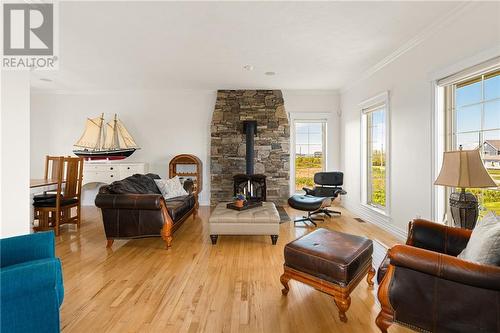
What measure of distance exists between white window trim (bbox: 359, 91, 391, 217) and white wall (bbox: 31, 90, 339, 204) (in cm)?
122

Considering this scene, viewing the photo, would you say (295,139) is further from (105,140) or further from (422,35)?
(105,140)

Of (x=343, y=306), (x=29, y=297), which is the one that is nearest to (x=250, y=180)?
(x=343, y=306)

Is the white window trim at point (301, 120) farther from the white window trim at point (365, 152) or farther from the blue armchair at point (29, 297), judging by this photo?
the blue armchair at point (29, 297)

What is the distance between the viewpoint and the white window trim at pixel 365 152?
13.3 ft

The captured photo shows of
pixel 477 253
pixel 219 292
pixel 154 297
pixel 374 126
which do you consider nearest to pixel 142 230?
pixel 154 297

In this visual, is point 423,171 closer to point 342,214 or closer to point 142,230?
point 342,214

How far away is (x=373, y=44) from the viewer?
11.7 feet

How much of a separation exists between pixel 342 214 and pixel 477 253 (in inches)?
151

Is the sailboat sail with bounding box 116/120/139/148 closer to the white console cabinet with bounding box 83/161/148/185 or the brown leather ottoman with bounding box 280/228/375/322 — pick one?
the white console cabinet with bounding box 83/161/148/185

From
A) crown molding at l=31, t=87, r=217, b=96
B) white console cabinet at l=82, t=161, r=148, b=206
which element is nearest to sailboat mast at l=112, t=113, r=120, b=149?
white console cabinet at l=82, t=161, r=148, b=206

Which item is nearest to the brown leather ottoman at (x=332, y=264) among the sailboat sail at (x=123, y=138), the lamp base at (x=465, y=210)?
the lamp base at (x=465, y=210)

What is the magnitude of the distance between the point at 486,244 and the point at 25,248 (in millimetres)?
2660

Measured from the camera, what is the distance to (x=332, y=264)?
74.9 inches

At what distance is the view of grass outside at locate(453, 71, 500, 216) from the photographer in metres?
2.53
